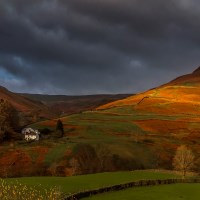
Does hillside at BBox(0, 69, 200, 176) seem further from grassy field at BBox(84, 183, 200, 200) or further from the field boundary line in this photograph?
grassy field at BBox(84, 183, 200, 200)

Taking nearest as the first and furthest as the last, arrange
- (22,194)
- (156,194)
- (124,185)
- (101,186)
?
(22,194)
(156,194)
(101,186)
(124,185)

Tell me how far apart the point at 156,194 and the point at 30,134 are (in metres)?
86.6

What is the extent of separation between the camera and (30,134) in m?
132

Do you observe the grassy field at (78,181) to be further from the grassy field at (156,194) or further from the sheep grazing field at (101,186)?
the grassy field at (156,194)

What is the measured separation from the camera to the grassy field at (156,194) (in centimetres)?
4626

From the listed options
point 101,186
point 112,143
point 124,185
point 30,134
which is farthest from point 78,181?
point 30,134

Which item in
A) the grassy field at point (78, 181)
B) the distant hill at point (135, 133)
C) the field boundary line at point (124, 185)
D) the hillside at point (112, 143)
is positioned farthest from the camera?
the distant hill at point (135, 133)

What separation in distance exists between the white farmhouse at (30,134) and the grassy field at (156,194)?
2974 inches

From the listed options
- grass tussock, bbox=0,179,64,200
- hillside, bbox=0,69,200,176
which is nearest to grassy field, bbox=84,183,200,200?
grass tussock, bbox=0,179,64,200

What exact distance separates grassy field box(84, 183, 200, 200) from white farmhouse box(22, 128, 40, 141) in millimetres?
75531

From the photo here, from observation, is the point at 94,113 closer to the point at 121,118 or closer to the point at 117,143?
the point at 121,118

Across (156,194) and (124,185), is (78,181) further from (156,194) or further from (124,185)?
(156,194)

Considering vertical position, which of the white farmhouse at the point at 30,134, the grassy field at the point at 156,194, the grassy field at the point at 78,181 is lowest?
the grassy field at the point at 156,194

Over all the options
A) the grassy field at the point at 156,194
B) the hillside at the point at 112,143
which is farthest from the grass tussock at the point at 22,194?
the hillside at the point at 112,143
